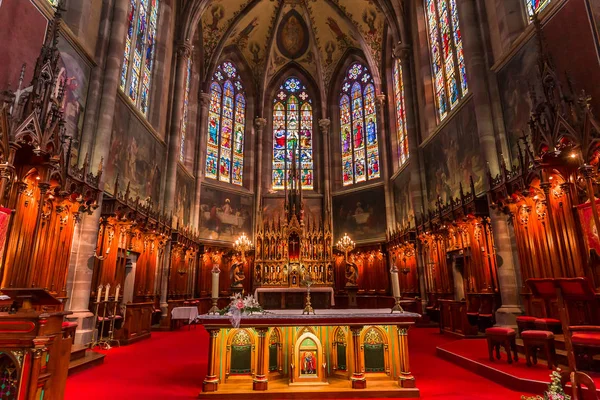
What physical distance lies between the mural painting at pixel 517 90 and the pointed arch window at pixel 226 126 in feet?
56.2

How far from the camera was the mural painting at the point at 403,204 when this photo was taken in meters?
18.1

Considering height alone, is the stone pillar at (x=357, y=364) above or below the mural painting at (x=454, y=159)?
below

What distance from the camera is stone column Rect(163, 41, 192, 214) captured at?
16.7 m

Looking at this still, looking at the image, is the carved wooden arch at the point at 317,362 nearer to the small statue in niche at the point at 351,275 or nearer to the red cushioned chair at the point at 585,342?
the red cushioned chair at the point at 585,342

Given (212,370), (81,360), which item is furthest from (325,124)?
(212,370)

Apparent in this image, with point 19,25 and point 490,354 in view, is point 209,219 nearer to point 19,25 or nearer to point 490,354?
point 19,25

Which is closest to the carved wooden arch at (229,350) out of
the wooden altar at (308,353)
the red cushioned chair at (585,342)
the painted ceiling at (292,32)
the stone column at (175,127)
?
the wooden altar at (308,353)

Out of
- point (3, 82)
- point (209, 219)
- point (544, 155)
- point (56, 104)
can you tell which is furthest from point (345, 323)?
point (209, 219)

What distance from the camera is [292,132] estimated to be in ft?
88.1

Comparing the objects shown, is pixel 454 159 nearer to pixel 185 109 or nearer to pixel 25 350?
pixel 25 350

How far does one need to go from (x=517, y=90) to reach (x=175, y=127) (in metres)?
14.2

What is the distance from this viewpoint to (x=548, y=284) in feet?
15.9

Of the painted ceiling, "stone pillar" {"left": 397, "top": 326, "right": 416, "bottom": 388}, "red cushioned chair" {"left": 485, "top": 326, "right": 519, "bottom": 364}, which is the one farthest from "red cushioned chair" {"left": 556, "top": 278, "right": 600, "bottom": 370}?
the painted ceiling

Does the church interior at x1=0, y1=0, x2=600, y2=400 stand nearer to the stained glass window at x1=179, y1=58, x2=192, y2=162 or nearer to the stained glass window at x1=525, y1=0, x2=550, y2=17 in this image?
the stained glass window at x1=525, y1=0, x2=550, y2=17
